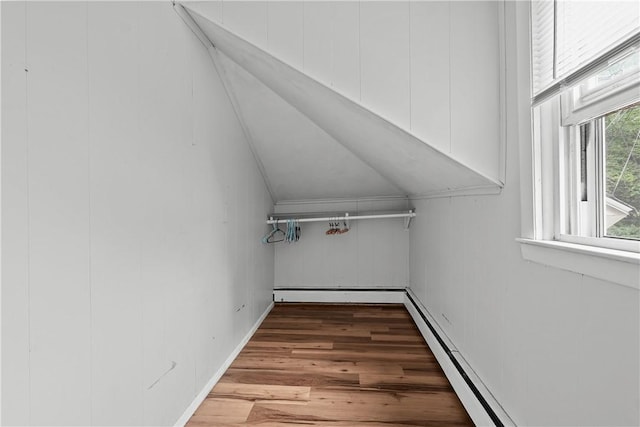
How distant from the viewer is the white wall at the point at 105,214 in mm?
683

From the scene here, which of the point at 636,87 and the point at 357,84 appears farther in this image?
the point at 357,84

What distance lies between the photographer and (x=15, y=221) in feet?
2.18

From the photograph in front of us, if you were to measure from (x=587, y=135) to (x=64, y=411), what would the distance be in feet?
5.15

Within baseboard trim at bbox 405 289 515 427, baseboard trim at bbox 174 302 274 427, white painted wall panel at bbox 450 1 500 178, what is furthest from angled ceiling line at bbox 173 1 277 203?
baseboard trim at bbox 405 289 515 427

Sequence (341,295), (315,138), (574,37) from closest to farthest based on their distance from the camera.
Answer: (574,37)
(315,138)
(341,295)

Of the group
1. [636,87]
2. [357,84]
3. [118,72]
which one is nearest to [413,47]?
[357,84]

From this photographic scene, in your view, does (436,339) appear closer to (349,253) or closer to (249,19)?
(349,253)

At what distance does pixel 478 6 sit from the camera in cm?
121

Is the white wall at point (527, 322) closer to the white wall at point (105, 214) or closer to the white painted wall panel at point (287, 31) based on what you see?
the white painted wall panel at point (287, 31)

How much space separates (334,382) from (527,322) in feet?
3.29

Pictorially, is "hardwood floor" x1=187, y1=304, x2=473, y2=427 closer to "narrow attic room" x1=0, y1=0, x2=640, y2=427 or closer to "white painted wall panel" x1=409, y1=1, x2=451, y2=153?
"narrow attic room" x1=0, y1=0, x2=640, y2=427

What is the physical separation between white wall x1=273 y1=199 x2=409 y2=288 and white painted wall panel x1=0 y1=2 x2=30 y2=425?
2444mm

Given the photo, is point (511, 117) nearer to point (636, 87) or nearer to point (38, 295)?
point (636, 87)

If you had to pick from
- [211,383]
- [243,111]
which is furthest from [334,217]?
[211,383]
